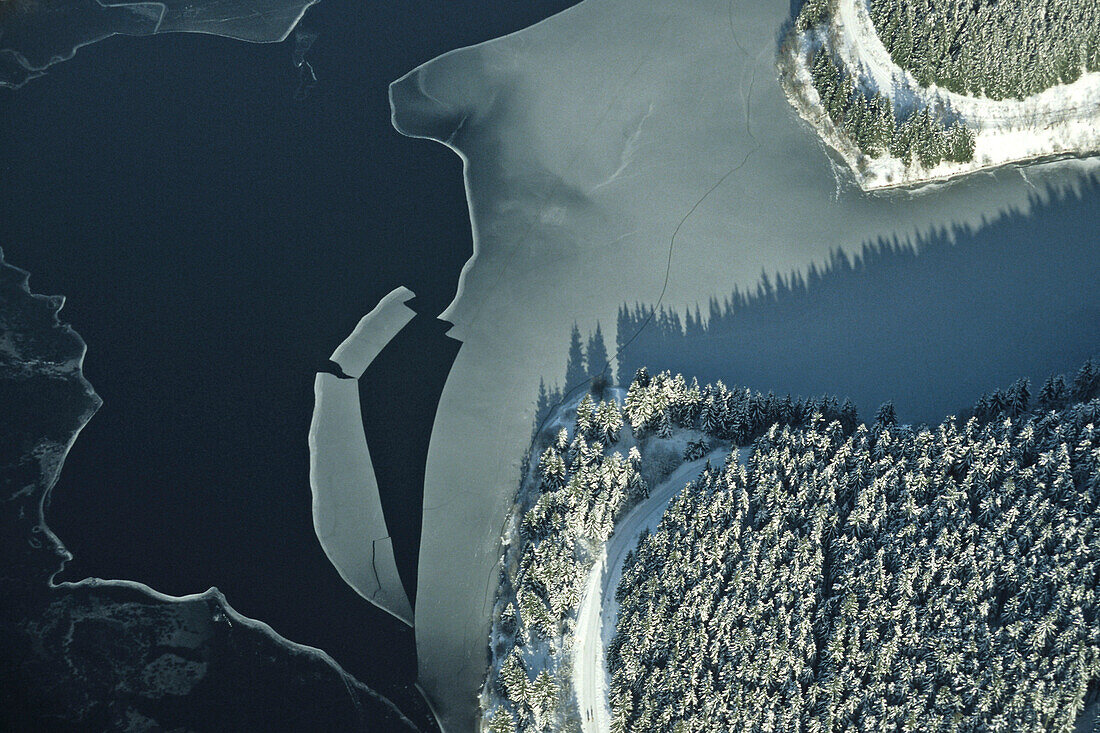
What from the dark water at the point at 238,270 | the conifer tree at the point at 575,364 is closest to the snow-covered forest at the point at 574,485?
the conifer tree at the point at 575,364

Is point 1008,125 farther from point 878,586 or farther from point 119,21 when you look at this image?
point 119,21

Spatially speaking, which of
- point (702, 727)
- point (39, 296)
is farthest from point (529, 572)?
point (39, 296)

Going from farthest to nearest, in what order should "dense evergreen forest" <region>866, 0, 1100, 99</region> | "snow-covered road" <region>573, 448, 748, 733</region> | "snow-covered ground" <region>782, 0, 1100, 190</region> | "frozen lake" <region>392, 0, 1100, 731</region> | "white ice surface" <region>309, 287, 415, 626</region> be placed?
"snow-covered ground" <region>782, 0, 1100, 190</region>, "dense evergreen forest" <region>866, 0, 1100, 99</region>, "frozen lake" <region>392, 0, 1100, 731</region>, "white ice surface" <region>309, 287, 415, 626</region>, "snow-covered road" <region>573, 448, 748, 733</region>

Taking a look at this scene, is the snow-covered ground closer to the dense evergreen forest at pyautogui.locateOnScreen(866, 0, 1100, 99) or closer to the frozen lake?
the dense evergreen forest at pyautogui.locateOnScreen(866, 0, 1100, 99)

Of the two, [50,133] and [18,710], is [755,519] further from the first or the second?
[50,133]

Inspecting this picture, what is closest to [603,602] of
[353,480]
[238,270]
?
[353,480]

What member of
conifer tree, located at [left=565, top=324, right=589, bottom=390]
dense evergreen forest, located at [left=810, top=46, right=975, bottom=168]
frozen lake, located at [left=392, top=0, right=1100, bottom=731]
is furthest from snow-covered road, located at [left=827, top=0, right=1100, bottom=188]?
conifer tree, located at [left=565, top=324, right=589, bottom=390]

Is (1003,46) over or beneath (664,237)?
over
